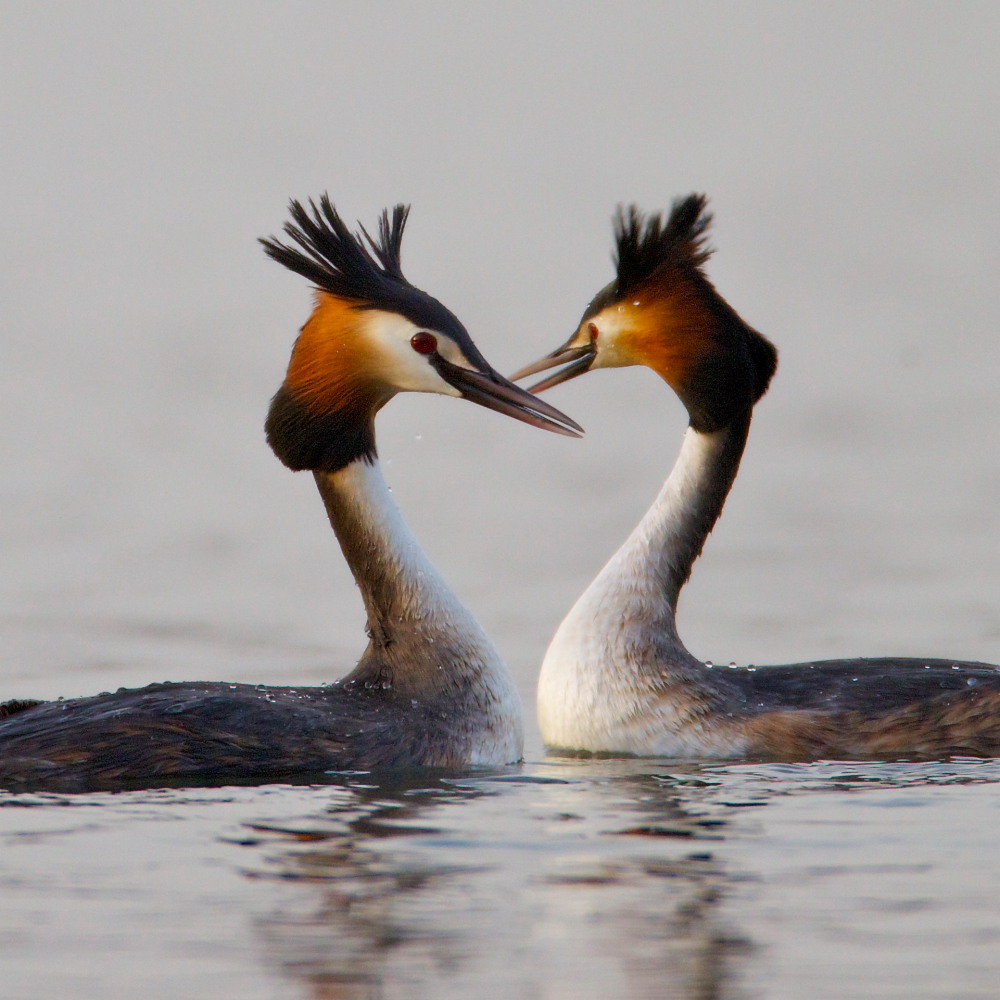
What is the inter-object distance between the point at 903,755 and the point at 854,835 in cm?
Answer: 203

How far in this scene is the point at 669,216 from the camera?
365 inches

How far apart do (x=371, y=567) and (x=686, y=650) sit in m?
1.61

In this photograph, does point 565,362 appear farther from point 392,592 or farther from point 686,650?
point 392,592

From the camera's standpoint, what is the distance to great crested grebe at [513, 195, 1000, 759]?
8.65 meters

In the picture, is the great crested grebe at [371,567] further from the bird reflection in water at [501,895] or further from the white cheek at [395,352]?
the bird reflection in water at [501,895]

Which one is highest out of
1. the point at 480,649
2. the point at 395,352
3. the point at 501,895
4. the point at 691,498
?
the point at 395,352

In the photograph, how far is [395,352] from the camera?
8.26 m

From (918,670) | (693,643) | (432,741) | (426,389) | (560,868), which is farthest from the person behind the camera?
(693,643)

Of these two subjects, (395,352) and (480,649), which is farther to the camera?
(480,649)

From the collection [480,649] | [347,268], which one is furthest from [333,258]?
[480,649]

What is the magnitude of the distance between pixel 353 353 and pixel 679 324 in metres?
1.83

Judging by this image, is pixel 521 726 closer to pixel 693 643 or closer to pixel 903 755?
pixel 903 755

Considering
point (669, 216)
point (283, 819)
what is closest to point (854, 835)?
point (283, 819)

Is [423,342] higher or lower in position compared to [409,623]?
higher
